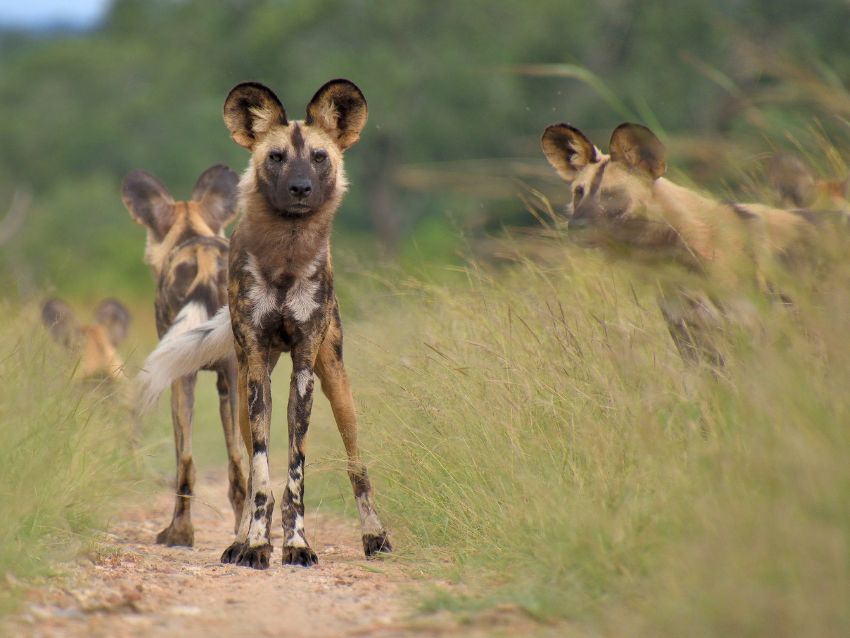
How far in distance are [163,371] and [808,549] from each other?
107 inches

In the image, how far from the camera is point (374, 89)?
2659 centimetres

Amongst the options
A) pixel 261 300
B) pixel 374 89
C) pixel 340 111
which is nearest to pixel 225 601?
pixel 261 300

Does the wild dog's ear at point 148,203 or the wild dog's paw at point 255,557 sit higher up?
the wild dog's ear at point 148,203

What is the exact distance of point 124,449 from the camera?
16.9ft

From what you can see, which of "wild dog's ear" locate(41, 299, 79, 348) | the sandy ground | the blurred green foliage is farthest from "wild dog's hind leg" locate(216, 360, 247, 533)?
the blurred green foliage

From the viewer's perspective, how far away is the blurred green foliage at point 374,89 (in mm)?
21750

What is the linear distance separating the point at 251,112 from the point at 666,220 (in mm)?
1450

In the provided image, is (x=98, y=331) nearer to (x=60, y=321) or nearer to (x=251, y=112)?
(x=60, y=321)

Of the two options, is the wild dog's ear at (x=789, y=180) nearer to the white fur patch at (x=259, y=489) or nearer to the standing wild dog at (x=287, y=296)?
the standing wild dog at (x=287, y=296)

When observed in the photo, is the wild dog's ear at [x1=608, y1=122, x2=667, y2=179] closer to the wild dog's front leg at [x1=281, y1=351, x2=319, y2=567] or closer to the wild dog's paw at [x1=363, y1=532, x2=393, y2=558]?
the wild dog's front leg at [x1=281, y1=351, x2=319, y2=567]

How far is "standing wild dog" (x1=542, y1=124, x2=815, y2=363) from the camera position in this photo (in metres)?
4.09

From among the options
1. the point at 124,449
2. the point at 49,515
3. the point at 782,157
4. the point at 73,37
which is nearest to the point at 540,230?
the point at 782,157

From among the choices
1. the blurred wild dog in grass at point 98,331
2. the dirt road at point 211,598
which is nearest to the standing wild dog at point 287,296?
the dirt road at point 211,598

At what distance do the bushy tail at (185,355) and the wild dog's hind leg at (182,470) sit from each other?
0.38m
